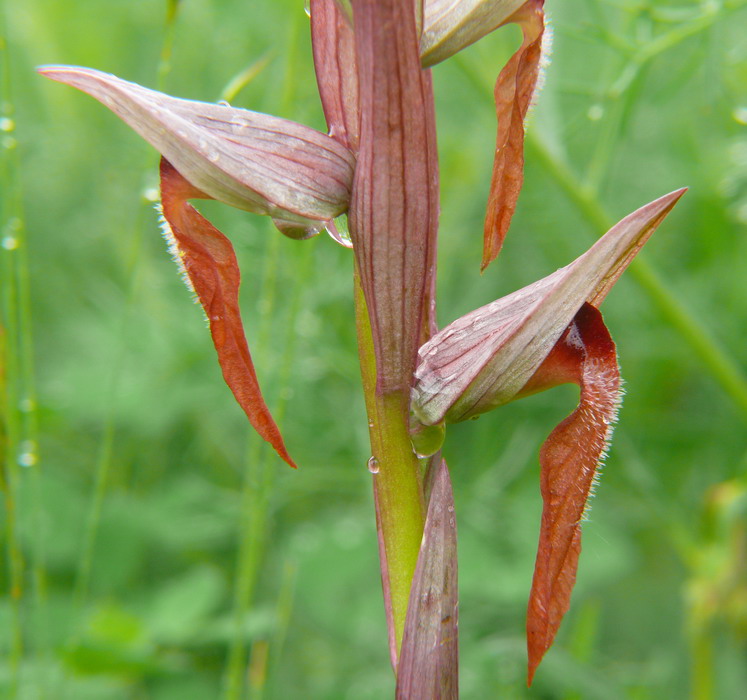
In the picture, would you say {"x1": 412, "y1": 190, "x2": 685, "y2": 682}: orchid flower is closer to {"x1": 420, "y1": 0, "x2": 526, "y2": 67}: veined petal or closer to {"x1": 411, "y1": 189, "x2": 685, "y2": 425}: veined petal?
{"x1": 411, "y1": 189, "x2": 685, "y2": 425}: veined petal

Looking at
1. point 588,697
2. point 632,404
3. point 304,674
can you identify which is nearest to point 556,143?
point 632,404

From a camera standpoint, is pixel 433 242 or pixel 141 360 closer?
pixel 433 242

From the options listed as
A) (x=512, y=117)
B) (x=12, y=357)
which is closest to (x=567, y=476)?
(x=512, y=117)

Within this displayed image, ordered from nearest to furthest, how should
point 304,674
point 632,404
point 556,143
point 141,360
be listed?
point 556,143 → point 304,674 → point 632,404 → point 141,360

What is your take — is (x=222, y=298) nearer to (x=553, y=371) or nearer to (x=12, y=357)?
(x=553, y=371)

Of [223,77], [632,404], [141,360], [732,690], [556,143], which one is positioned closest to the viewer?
[732,690]

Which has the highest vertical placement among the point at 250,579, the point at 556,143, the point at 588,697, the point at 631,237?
the point at 556,143

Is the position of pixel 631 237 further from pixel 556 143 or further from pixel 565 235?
pixel 565 235

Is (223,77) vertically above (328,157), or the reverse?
(223,77)
